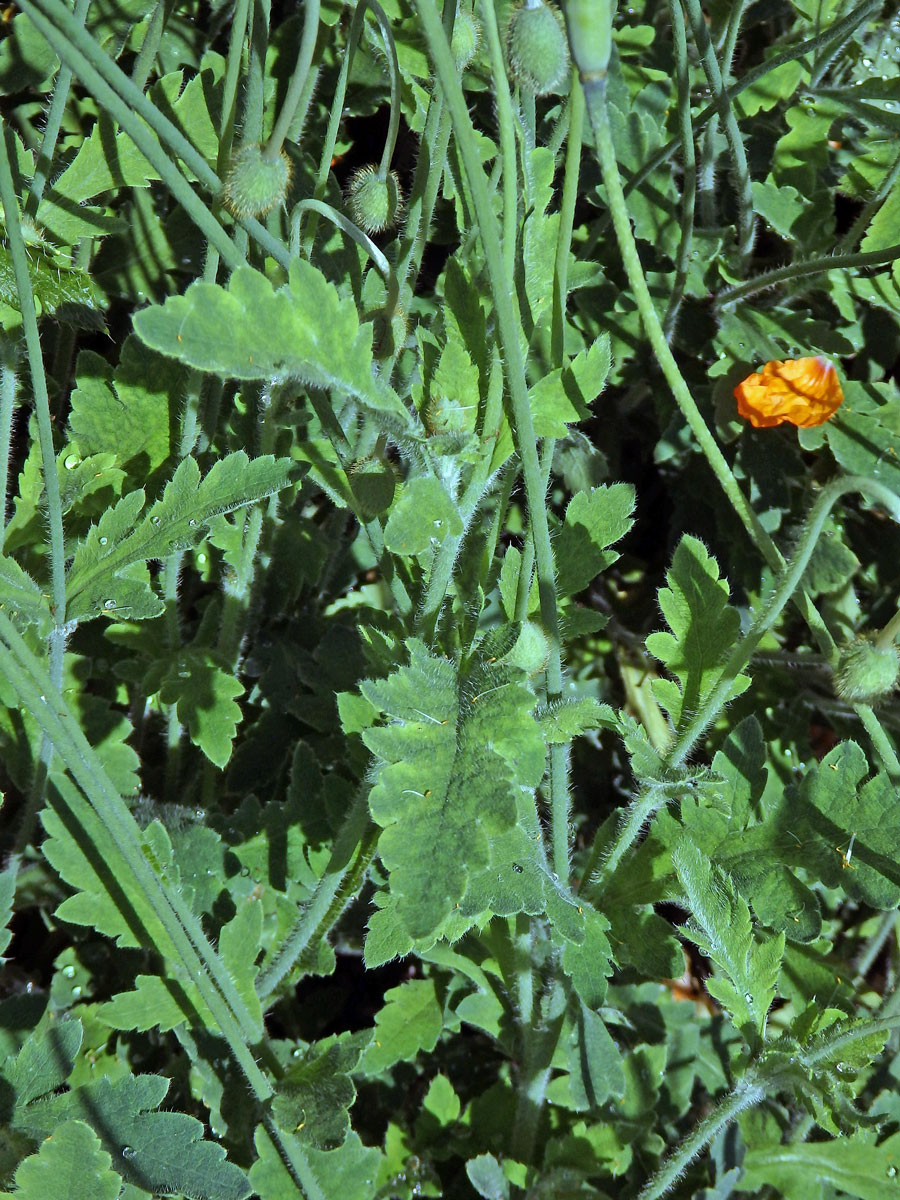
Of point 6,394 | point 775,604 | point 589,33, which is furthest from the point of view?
point 6,394

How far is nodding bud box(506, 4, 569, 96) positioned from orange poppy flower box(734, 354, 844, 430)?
72cm

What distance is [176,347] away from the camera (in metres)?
0.91

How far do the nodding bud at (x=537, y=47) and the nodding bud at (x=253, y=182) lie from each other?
0.27 m

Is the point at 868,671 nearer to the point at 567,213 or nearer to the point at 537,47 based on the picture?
the point at 567,213

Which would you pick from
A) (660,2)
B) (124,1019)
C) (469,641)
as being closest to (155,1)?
(660,2)

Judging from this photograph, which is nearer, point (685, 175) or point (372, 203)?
point (372, 203)

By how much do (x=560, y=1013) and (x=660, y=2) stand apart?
1.86 meters

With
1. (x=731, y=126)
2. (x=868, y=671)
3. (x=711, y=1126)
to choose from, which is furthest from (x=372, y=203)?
(x=711, y=1126)

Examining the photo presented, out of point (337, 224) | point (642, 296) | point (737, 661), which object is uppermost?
point (642, 296)

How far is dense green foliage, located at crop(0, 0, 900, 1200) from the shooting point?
110cm

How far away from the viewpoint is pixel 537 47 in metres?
0.98

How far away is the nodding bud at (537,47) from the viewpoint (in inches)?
38.8

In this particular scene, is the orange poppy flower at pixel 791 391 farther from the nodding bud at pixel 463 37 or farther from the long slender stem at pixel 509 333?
the nodding bud at pixel 463 37

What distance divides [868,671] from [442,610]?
522 millimetres
